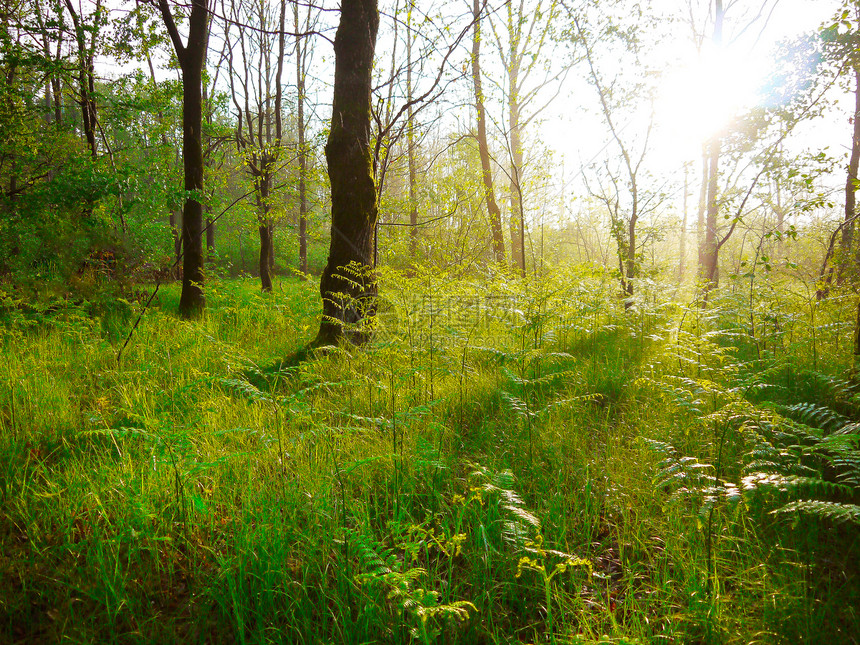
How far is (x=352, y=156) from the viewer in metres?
4.57

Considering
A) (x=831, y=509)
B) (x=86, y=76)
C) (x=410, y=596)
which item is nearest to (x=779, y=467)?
(x=831, y=509)

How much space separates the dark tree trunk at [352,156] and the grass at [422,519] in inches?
63.7

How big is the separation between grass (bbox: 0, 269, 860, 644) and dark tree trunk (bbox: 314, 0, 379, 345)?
1619 mm

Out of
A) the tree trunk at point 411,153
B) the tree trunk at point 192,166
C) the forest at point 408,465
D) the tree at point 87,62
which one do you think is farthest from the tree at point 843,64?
the tree at point 87,62

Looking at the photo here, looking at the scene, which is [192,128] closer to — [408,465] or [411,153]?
[411,153]

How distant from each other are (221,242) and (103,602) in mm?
31538

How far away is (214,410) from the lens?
3135 millimetres

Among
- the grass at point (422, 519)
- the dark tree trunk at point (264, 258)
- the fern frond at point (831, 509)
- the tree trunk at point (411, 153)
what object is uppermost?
the tree trunk at point (411, 153)

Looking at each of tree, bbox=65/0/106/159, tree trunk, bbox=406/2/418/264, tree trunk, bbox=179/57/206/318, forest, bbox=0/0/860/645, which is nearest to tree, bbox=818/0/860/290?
forest, bbox=0/0/860/645

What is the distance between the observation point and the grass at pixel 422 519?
4.88 feet

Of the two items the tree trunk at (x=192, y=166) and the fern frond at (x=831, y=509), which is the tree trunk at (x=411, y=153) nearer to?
the tree trunk at (x=192, y=166)

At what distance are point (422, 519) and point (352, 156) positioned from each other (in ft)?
13.1

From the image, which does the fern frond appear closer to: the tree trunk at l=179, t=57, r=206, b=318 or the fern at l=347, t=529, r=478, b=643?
the fern at l=347, t=529, r=478, b=643

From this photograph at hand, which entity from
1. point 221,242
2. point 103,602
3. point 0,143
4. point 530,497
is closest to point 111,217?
point 0,143
